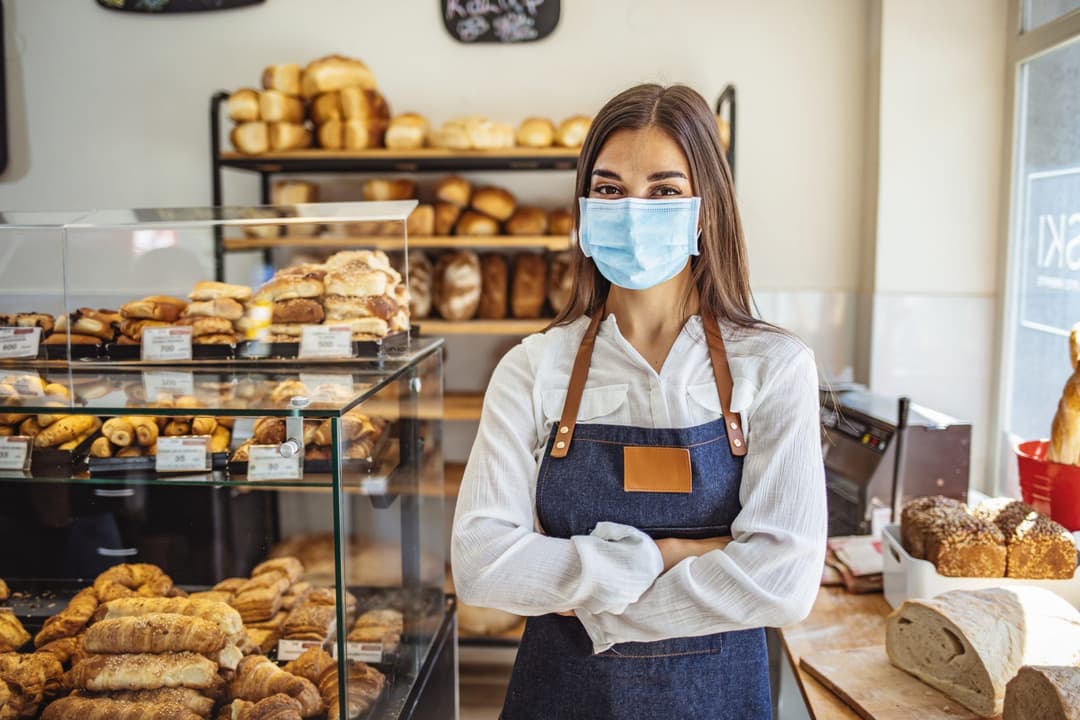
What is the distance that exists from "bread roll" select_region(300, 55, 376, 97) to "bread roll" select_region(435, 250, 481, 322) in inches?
27.1

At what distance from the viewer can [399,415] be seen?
1609 millimetres

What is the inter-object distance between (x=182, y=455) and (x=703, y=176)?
88 centimetres

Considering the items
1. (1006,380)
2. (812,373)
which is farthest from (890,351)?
(812,373)

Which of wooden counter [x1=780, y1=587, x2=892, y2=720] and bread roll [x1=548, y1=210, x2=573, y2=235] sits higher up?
bread roll [x1=548, y1=210, x2=573, y2=235]

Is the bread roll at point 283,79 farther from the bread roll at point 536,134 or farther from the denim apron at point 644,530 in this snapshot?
the denim apron at point 644,530

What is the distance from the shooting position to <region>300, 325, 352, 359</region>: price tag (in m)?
1.61

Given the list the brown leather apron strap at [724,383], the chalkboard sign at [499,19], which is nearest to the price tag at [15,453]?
the brown leather apron strap at [724,383]

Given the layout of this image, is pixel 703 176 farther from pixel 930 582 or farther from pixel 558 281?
pixel 558 281

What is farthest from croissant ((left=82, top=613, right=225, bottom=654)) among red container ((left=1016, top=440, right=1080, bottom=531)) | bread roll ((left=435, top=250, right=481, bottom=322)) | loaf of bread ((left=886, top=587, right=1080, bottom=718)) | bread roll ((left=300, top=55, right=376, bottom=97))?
bread roll ((left=300, top=55, right=376, bottom=97))

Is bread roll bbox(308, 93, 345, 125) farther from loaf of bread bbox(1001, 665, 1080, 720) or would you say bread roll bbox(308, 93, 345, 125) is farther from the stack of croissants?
loaf of bread bbox(1001, 665, 1080, 720)

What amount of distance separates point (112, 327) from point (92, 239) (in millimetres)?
177

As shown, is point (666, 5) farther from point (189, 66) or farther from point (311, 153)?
point (189, 66)

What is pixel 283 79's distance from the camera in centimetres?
309

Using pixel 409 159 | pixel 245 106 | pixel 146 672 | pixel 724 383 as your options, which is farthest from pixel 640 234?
pixel 245 106
